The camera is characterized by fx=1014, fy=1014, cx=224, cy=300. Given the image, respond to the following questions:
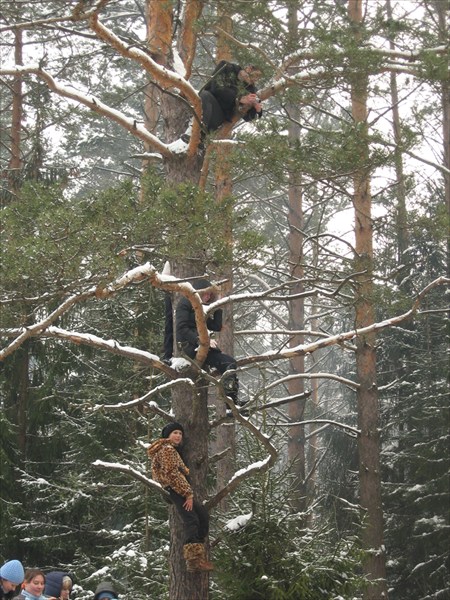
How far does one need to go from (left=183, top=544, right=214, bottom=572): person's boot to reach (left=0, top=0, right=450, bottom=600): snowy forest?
0.30m

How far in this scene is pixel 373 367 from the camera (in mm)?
15812

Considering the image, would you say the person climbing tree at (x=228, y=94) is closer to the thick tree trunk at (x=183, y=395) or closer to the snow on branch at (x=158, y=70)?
the snow on branch at (x=158, y=70)

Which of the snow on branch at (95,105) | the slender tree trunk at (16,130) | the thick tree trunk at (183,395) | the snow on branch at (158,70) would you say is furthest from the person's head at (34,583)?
the slender tree trunk at (16,130)

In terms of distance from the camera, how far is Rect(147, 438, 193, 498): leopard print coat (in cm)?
916

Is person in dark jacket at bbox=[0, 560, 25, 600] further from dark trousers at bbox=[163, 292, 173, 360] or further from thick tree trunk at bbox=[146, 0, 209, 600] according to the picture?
dark trousers at bbox=[163, 292, 173, 360]

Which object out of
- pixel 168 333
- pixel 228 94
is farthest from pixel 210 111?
pixel 168 333

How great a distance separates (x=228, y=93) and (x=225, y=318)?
5.51 meters

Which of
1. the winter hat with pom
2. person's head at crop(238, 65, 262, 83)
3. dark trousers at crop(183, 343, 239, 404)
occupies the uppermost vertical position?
person's head at crop(238, 65, 262, 83)

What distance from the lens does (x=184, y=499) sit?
924 centimetres

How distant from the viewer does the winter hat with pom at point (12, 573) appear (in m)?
7.09

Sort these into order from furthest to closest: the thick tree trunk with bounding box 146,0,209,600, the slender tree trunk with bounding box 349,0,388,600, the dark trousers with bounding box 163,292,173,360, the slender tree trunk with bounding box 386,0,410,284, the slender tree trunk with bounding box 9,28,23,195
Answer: the slender tree trunk with bounding box 9,28,23,195, the slender tree trunk with bounding box 349,0,388,600, the slender tree trunk with bounding box 386,0,410,284, the dark trousers with bounding box 163,292,173,360, the thick tree trunk with bounding box 146,0,209,600

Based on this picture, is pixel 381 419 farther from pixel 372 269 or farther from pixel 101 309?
pixel 372 269

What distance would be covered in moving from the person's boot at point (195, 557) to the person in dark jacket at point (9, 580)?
232 centimetres

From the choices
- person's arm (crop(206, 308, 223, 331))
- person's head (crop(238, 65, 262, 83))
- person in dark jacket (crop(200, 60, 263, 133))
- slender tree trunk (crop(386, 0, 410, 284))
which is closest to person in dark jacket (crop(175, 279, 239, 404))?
person's arm (crop(206, 308, 223, 331))
